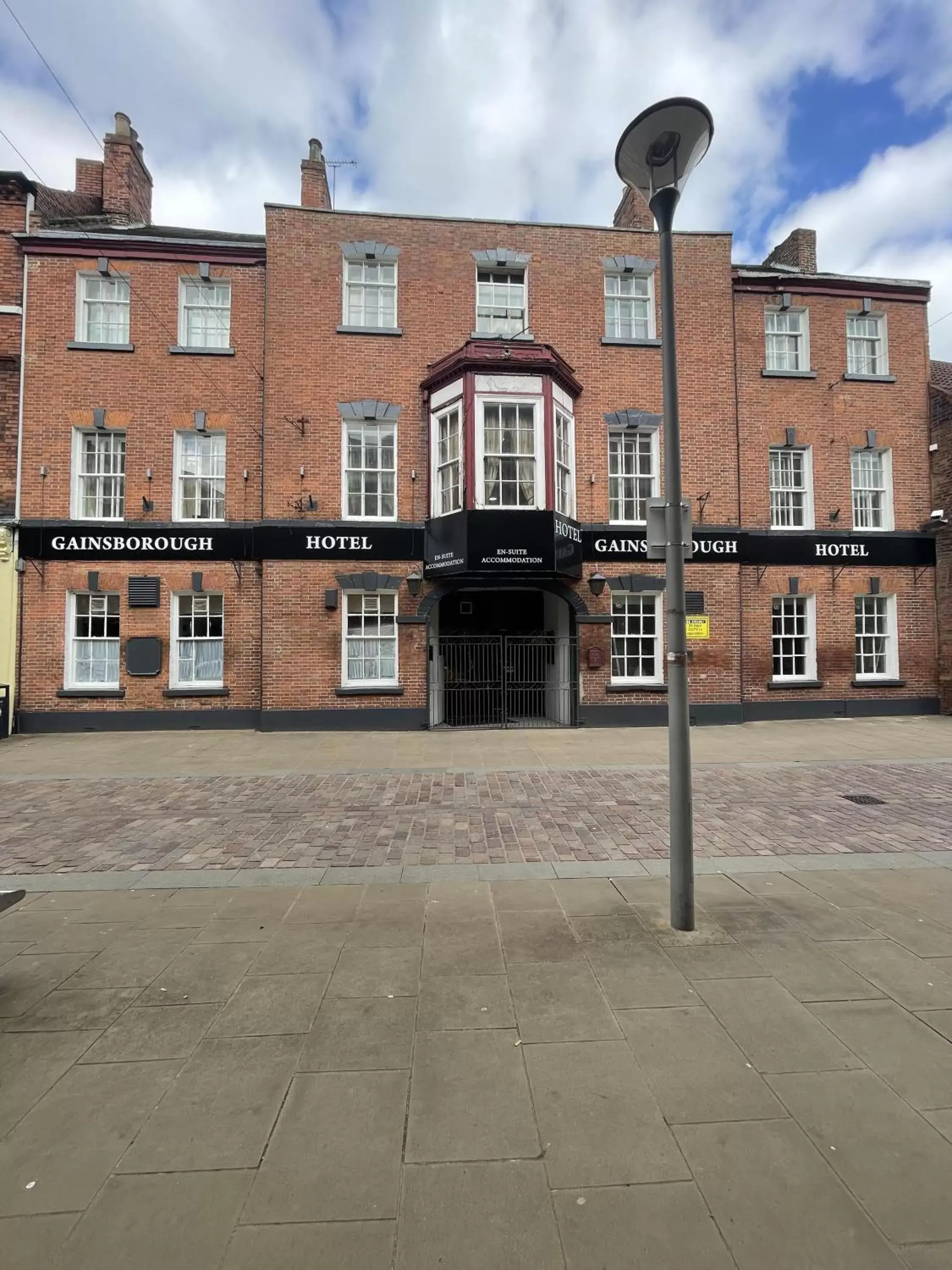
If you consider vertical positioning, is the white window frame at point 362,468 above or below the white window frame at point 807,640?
above

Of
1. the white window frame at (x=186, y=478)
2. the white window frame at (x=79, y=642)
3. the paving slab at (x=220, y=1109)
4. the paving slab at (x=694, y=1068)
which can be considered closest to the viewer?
the paving slab at (x=220, y=1109)

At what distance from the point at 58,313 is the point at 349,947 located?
14.6 m

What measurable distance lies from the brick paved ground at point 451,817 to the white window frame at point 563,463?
19.6ft

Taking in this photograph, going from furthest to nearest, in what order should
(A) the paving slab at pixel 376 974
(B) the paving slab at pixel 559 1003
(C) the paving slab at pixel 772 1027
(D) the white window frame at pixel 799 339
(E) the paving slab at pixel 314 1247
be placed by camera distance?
(D) the white window frame at pixel 799 339, (A) the paving slab at pixel 376 974, (B) the paving slab at pixel 559 1003, (C) the paving slab at pixel 772 1027, (E) the paving slab at pixel 314 1247

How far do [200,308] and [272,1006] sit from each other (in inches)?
557

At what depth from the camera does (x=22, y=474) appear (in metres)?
12.4

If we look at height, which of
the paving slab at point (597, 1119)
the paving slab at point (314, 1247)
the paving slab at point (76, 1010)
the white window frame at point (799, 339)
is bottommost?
the paving slab at point (76, 1010)

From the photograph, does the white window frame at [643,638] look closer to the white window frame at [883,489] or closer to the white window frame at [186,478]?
the white window frame at [883,489]

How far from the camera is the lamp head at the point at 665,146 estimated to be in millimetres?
3752

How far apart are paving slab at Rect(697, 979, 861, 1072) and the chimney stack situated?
665 inches

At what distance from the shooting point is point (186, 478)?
1286cm

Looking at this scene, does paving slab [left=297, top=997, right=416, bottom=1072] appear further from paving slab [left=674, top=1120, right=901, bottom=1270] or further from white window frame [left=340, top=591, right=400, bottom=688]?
white window frame [left=340, top=591, right=400, bottom=688]

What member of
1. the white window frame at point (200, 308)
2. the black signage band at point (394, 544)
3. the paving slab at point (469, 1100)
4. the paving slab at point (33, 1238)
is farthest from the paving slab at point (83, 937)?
the white window frame at point (200, 308)

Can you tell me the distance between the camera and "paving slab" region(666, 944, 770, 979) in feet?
10.9
